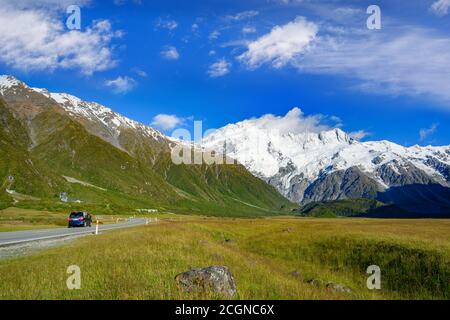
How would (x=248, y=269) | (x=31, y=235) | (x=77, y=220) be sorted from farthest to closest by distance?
(x=77, y=220), (x=31, y=235), (x=248, y=269)

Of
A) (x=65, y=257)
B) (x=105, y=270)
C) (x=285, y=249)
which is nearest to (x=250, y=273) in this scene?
(x=105, y=270)

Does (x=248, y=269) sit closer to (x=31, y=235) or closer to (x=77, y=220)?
(x=31, y=235)

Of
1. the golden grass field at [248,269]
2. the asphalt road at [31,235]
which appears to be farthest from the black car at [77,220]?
the golden grass field at [248,269]

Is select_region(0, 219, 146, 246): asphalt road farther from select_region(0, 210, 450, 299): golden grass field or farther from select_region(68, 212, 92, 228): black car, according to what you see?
select_region(68, 212, 92, 228): black car

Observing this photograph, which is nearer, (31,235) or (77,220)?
(31,235)

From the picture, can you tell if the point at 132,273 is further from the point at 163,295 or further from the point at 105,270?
the point at 163,295

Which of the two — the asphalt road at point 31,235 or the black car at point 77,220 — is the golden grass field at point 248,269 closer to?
the asphalt road at point 31,235

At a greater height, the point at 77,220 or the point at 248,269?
the point at 77,220

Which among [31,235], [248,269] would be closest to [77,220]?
[31,235]

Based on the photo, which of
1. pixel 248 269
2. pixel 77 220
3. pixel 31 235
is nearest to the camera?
pixel 248 269

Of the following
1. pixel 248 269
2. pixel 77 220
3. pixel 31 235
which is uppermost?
pixel 77 220

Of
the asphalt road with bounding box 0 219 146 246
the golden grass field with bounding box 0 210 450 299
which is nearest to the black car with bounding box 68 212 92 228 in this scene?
the asphalt road with bounding box 0 219 146 246
